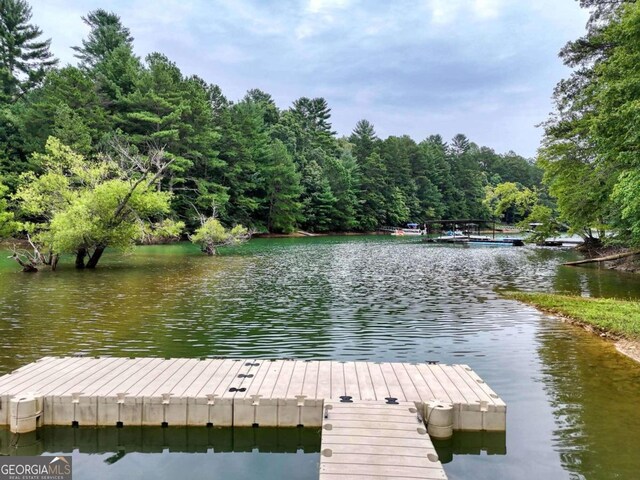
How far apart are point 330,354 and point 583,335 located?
6.75 m

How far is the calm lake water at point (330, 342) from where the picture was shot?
5.82 m

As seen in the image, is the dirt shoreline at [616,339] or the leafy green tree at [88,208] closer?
the dirt shoreline at [616,339]

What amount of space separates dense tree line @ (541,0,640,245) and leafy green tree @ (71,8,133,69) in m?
62.2

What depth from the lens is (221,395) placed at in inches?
259

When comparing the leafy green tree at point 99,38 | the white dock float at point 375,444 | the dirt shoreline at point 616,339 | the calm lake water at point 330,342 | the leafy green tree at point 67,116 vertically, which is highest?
the leafy green tree at point 99,38

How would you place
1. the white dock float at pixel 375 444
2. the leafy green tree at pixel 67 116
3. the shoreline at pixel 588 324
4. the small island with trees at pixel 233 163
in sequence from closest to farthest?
the white dock float at pixel 375 444 → the shoreline at pixel 588 324 → the small island with trees at pixel 233 163 → the leafy green tree at pixel 67 116

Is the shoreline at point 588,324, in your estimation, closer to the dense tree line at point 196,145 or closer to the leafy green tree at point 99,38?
the dense tree line at point 196,145

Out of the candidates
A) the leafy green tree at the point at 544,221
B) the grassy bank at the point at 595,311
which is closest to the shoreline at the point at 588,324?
the grassy bank at the point at 595,311

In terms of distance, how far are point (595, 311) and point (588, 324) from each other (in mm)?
1398

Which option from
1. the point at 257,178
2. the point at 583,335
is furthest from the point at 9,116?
the point at 583,335

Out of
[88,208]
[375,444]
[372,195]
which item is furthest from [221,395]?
[372,195]

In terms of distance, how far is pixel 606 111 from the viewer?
1733 cm

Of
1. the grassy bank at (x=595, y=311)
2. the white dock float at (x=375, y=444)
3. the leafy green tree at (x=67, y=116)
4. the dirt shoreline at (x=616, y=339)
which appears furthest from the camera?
the leafy green tree at (x=67, y=116)

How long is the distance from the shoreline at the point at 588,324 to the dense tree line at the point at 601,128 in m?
4.01
